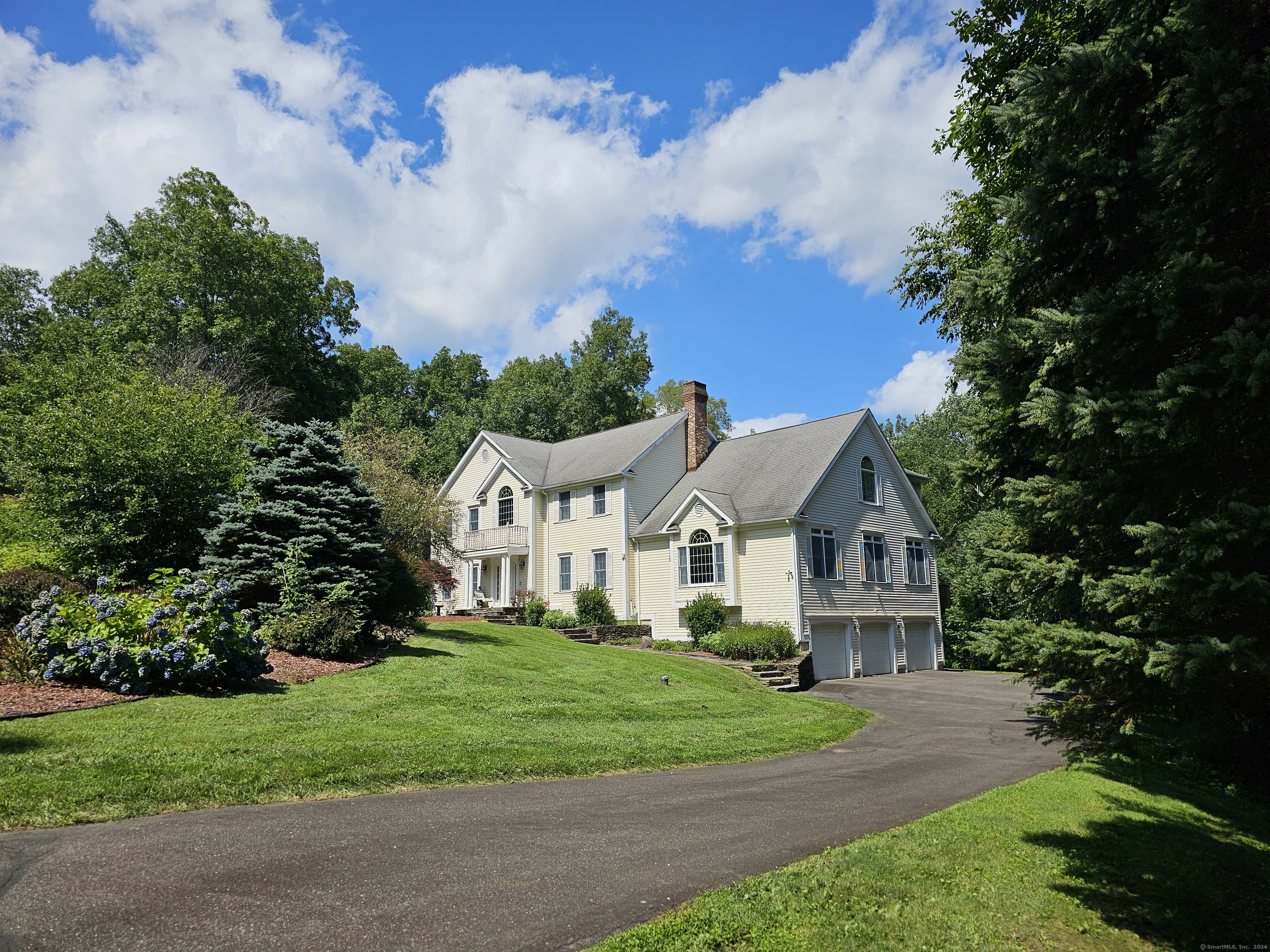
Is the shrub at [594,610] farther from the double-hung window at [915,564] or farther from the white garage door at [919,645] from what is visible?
the double-hung window at [915,564]

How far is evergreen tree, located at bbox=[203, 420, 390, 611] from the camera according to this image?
14.7 m

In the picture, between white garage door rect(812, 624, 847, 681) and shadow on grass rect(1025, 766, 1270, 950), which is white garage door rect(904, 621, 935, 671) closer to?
white garage door rect(812, 624, 847, 681)

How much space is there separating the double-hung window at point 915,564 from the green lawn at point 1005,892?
70.4ft

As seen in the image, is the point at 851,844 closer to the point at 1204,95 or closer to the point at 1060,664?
the point at 1060,664

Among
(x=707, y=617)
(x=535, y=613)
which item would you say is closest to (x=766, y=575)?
(x=707, y=617)

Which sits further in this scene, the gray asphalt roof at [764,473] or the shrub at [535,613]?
the shrub at [535,613]

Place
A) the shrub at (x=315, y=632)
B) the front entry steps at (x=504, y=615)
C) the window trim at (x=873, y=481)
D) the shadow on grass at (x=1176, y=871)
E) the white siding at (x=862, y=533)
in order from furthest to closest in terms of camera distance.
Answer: the front entry steps at (x=504, y=615) → the window trim at (x=873, y=481) → the white siding at (x=862, y=533) → the shrub at (x=315, y=632) → the shadow on grass at (x=1176, y=871)

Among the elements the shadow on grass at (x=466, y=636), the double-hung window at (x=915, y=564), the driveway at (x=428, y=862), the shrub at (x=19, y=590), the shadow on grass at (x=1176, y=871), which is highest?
the double-hung window at (x=915, y=564)

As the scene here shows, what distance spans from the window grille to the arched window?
1573cm

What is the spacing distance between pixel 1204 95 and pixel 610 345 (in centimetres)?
4946

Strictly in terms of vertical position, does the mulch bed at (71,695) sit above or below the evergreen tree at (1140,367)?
below

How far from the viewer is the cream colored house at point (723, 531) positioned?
25.4m

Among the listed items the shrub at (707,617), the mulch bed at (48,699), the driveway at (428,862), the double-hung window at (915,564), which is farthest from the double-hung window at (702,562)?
the mulch bed at (48,699)

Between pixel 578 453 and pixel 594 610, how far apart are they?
937 cm
